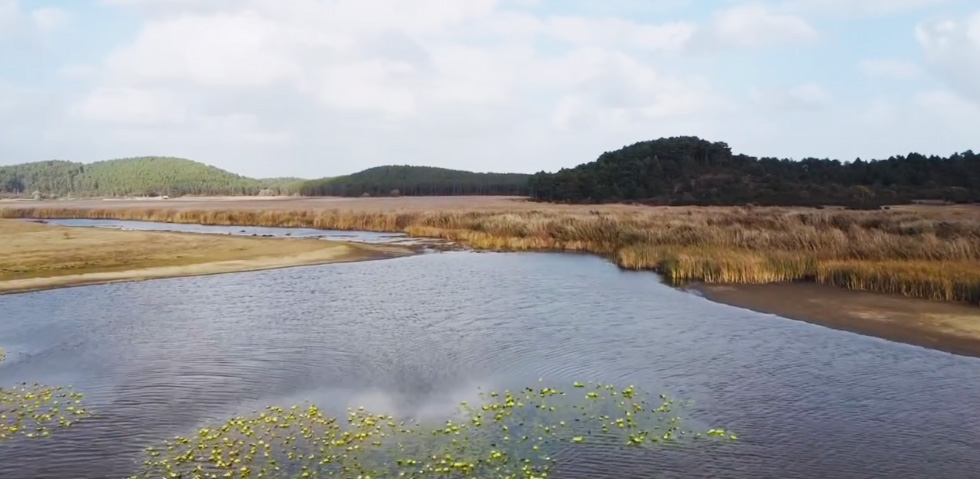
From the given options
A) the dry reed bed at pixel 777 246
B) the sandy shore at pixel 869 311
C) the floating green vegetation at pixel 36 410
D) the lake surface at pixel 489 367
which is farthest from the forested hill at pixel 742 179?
the floating green vegetation at pixel 36 410

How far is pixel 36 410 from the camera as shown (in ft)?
37.7

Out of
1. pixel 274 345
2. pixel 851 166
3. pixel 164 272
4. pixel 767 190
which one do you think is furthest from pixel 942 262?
pixel 851 166

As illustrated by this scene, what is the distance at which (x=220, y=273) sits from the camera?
29344 millimetres

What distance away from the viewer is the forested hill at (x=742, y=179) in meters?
85.9

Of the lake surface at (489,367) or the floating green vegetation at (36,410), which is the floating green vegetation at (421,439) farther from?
the floating green vegetation at (36,410)

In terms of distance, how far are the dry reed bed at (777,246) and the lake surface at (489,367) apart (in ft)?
14.9

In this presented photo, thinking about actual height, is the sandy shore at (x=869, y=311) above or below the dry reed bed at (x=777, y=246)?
below

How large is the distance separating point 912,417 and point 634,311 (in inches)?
389

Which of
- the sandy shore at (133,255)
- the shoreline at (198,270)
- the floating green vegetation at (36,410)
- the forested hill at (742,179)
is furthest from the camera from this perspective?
the forested hill at (742,179)

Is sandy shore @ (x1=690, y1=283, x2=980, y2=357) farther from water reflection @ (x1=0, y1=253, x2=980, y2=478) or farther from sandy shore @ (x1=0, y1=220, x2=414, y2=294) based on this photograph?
sandy shore @ (x1=0, y1=220, x2=414, y2=294)

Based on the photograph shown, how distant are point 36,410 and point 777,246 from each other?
27866 millimetres

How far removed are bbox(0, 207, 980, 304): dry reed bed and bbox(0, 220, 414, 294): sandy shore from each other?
32.6ft

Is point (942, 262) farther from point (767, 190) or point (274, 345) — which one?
point (767, 190)

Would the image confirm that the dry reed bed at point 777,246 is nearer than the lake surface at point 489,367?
No
